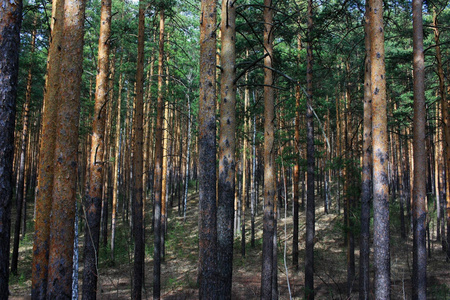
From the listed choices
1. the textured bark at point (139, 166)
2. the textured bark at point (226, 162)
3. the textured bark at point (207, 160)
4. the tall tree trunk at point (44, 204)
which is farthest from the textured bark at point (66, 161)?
the textured bark at point (139, 166)

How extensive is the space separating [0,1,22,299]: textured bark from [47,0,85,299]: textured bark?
3.11 feet

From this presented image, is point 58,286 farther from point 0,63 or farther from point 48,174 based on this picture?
point 0,63

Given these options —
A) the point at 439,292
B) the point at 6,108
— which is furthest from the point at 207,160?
the point at 439,292

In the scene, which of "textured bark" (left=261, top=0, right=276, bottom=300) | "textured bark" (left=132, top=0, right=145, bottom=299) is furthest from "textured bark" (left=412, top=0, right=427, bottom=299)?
"textured bark" (left=132, top=0, right=145, bottom=299)

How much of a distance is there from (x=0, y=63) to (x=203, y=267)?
4.12 meters

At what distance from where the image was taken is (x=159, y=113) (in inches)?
527

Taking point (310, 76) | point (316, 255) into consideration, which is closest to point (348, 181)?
point (310, 76)

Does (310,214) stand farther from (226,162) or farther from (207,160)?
(207,160)

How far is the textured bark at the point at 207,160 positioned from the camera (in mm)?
5223

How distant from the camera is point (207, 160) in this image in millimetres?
5484

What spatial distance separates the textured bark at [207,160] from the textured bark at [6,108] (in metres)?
2.80

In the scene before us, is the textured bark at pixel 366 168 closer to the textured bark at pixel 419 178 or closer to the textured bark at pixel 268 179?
the textured bark at pixel 419 178

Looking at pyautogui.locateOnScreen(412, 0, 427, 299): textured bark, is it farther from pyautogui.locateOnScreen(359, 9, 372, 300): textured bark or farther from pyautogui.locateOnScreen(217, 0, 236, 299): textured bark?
pyautogui.locateOnScreen(217, 0, 236, 299): textured bark

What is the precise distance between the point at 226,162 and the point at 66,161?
269 centimetres
